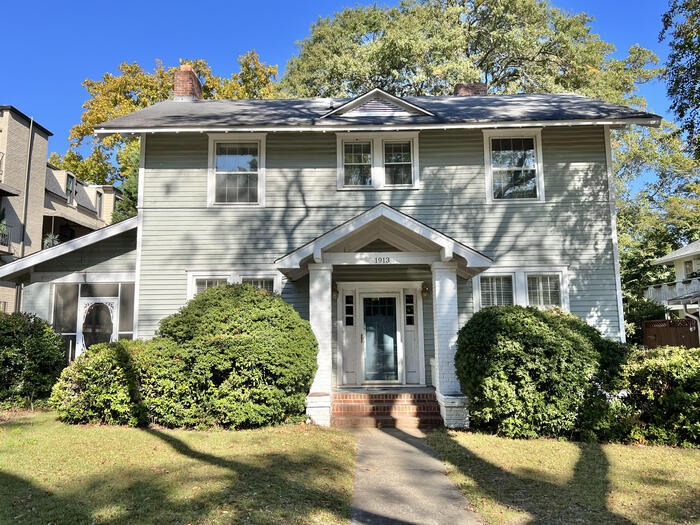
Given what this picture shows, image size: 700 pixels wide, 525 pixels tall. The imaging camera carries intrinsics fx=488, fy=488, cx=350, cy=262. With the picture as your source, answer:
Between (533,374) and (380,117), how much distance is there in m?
6.64

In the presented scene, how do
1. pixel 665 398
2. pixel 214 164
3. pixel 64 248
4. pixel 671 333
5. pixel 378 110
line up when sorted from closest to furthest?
pixel 665 398, pixel 64 248, pixel 214 164, pixel 378 110, pixel 671 333

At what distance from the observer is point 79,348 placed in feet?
37.3

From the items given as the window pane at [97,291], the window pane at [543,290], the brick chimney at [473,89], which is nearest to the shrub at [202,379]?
the window pane at [97,291]

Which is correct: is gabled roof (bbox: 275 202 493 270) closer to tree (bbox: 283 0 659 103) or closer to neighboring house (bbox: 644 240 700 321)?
tree (bbox: 283 0 659 103)

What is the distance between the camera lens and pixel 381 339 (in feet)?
36.7

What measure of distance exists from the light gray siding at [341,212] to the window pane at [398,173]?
308 millimetres

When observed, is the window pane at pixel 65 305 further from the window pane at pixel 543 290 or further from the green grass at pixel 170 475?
the window pane at pixel 543 290

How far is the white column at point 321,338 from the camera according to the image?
893cm

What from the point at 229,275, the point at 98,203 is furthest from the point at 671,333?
the point at 98,203

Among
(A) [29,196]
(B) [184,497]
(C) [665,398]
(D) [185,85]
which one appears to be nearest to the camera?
(B) [184,497]

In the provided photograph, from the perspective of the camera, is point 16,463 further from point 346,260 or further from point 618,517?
point 618,517

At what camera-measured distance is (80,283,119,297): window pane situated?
1146 cm

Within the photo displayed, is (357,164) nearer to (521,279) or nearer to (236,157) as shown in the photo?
(236,157)

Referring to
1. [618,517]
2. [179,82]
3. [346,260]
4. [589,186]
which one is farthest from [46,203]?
[618,517]
